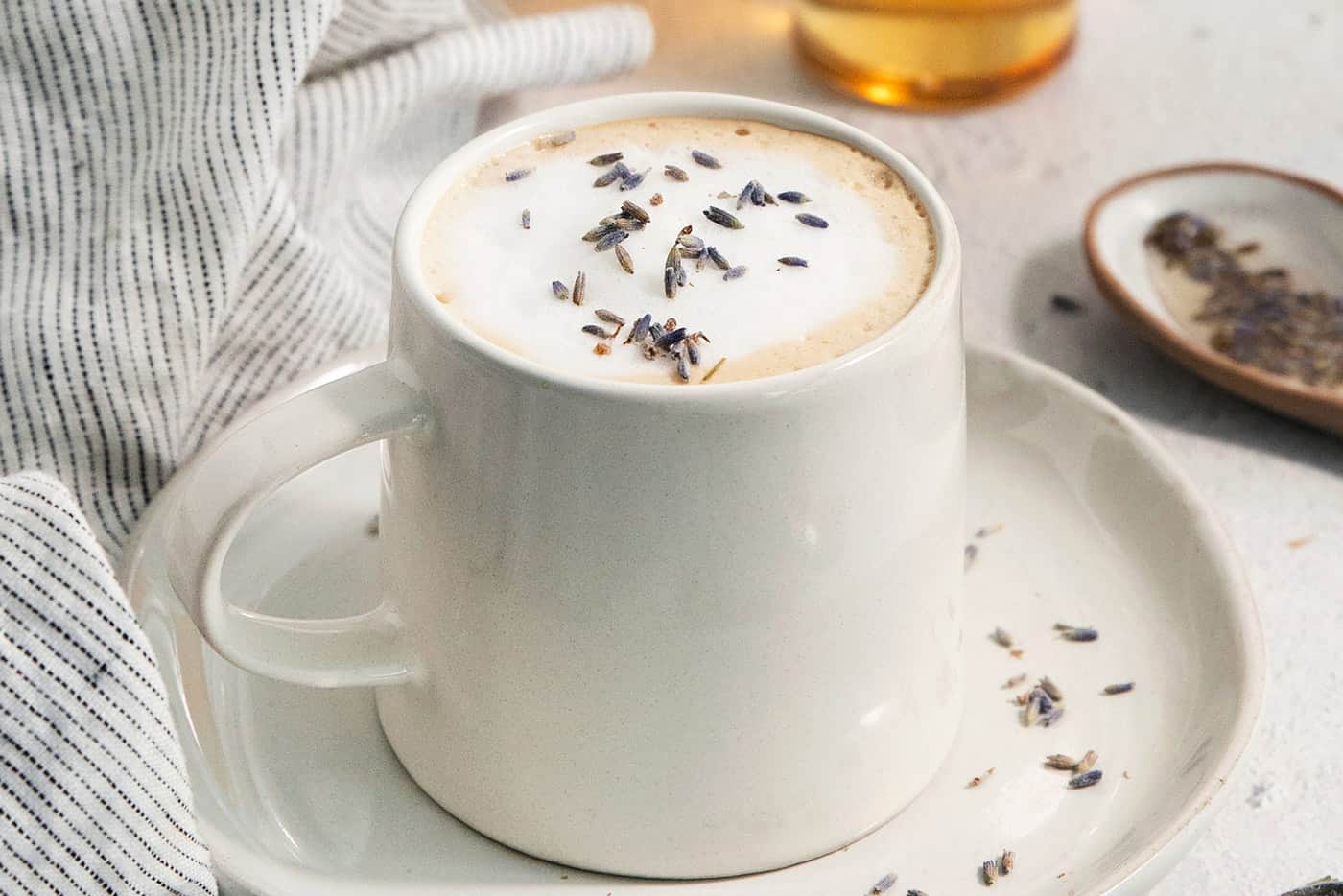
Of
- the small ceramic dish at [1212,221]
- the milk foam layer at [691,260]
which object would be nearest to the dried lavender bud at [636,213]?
the milk foam layer at [691,260]

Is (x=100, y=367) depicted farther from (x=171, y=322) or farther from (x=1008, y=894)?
(x=1008, y=894)

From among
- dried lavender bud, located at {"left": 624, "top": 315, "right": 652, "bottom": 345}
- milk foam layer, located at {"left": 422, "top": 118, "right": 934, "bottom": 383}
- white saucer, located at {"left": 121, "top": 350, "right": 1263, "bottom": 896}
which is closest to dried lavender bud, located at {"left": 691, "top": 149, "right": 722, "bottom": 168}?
milk foam layer, located at {"left": 422, "top": 118, "right": 934, "bottom": 383}

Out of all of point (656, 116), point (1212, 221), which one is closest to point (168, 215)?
point (656, 116)

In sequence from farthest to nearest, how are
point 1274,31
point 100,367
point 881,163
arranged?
point 1274,31 < point 100,367 < point 881,163

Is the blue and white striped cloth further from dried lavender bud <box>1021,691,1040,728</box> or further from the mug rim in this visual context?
dried lavender bud <box>1021,691,1040,728</box>

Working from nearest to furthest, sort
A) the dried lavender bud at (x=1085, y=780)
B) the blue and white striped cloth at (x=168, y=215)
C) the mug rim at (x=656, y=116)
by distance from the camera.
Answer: the mug rim at (x=656, y=116), the dried lavender bud at (x=1085, y=780), the blue and white striped cloth at (x=168, y=215)

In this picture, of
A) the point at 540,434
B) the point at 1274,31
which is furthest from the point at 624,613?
the point at 1274,31

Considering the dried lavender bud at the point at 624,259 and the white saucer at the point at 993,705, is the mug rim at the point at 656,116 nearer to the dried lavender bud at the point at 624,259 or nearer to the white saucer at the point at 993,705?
the dried lavender bud at the point at 624,259
